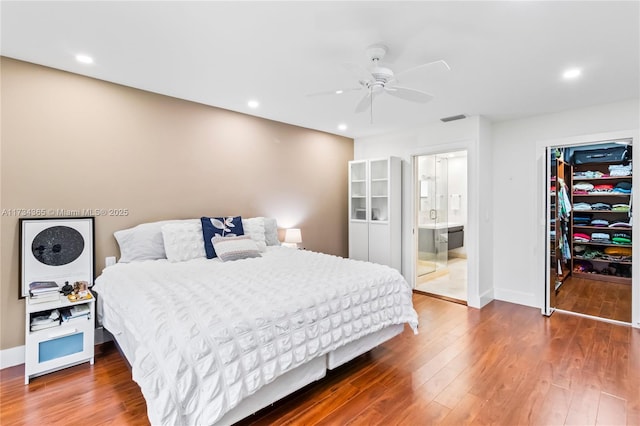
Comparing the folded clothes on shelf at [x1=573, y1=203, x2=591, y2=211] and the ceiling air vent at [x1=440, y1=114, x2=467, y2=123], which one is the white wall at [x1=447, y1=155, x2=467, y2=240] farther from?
the ceiling air vent at [x1=440, y1=114, x2=467, y2=123]

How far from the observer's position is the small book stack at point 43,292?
8.14ft

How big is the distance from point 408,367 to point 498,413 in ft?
2.30

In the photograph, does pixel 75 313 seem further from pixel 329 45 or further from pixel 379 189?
pixel 379 189

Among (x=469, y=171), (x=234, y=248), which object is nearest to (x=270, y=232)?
(x=234, y=248)

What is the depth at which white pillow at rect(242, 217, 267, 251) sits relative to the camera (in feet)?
12.1

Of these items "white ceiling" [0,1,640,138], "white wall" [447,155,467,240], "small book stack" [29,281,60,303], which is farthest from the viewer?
"white wall" [447,155,467,240]

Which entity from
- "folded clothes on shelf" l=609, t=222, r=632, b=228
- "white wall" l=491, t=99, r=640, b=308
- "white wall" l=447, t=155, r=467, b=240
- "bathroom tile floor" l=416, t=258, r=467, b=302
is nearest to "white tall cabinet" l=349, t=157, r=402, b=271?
"bathroom tile floor" l=416, t=258, r=467, b=302

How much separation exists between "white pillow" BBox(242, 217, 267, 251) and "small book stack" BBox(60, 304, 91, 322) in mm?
1630

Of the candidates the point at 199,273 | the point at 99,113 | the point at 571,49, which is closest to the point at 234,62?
the point at 99,113

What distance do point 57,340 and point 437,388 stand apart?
294cm

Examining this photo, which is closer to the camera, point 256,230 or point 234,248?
point 234,248

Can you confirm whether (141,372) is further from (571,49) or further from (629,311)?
(629,311)

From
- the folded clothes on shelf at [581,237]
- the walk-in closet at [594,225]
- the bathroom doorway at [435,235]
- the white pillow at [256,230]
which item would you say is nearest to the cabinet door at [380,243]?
the bathroom doorway at [435,235]

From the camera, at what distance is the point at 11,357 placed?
2.60 metres
